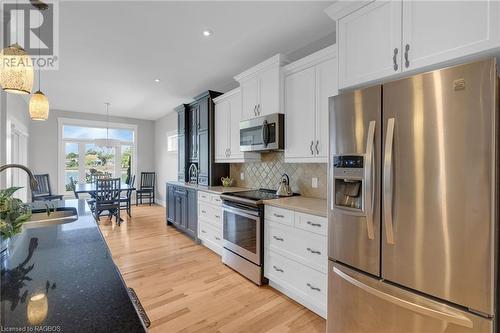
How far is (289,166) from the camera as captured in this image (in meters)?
3.10

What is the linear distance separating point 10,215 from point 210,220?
256 centimetres

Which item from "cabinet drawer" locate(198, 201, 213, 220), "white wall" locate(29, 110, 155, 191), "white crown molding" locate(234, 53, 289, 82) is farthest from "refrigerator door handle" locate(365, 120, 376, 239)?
"white wall" locate(29, 110, 155, 191)

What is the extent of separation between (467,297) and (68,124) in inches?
334

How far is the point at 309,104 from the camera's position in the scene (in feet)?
8.16

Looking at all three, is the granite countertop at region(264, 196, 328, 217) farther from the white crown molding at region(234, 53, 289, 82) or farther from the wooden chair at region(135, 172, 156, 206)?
the wooden chair at region(135, 172, 156, 206)

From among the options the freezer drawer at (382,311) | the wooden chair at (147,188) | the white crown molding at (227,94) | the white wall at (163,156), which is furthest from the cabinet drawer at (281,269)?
the wooden chair at (147,188)

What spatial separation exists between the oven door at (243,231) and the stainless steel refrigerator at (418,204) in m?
1.04

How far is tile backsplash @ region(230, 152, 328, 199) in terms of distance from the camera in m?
2.74

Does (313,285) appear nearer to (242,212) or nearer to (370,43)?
(242,212)

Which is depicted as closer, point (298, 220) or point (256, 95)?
point (298, 220)

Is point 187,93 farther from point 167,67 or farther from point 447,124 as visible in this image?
point 447,124

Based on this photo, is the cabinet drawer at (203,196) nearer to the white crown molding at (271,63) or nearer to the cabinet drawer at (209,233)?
the cabinet drawer at (209,233)

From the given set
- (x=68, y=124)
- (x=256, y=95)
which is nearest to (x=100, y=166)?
(x=68, y=124)

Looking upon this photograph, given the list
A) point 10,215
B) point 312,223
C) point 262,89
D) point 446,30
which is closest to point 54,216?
point 10,215
